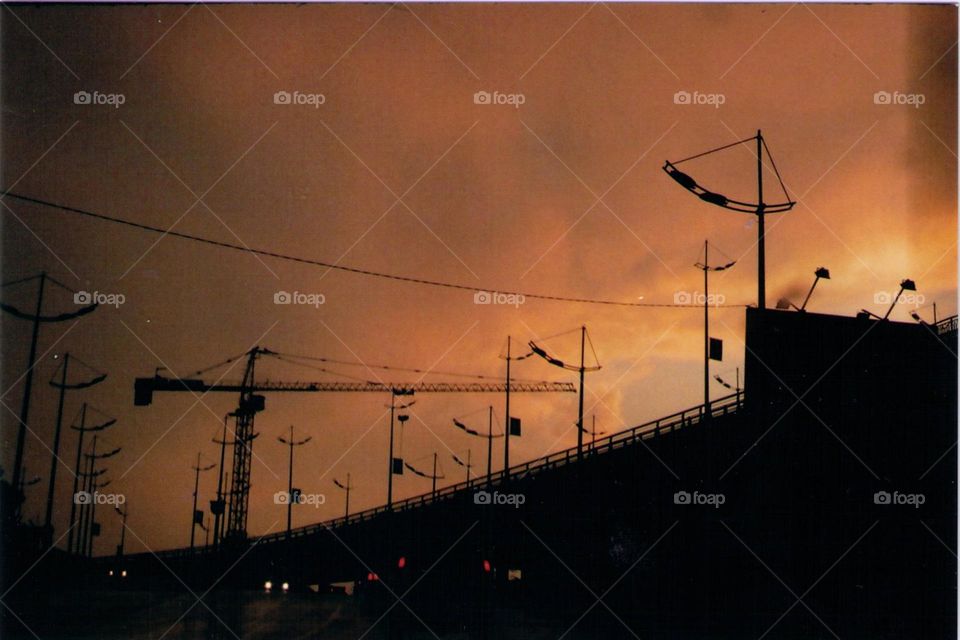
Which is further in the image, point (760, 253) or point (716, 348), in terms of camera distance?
point (716, 348)

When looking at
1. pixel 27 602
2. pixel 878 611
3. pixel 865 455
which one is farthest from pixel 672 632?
pixel 27 602

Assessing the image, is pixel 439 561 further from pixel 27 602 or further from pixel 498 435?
pixel 498 435

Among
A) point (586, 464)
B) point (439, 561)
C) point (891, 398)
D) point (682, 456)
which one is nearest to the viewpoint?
point (891, 398)

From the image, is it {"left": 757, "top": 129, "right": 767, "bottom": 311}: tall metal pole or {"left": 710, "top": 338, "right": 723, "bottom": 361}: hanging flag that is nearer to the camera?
{"left": 757, "top": 129, "right": 767, "bottom": 311}: tall metal pole

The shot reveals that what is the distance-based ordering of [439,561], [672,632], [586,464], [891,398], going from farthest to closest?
[439,561] < [586,464] < [891,398] < [672,632]

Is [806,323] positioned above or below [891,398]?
above

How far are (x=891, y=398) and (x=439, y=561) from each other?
1645cm

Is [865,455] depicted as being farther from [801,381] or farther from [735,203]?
[735,203]

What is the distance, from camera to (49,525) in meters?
45.1

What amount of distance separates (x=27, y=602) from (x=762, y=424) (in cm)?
2284

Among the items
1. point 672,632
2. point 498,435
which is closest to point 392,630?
point 672,632

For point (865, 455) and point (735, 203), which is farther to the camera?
point (865, 455)

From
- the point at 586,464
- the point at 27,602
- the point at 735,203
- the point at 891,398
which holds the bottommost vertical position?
the point at 27,602

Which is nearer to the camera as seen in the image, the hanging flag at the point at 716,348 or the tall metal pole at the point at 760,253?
the tall metal pole at the point at 760,253
